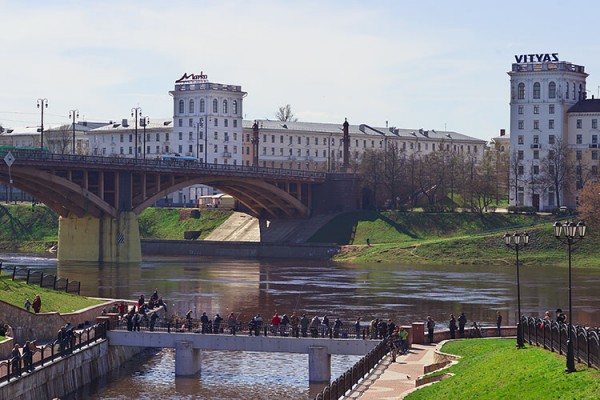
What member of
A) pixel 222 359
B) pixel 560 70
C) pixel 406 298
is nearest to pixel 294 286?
pixel 406 298

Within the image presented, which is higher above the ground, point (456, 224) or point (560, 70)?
point (560, 70)

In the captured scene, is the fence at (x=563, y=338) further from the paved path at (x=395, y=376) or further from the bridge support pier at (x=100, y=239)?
the bridge support pier at (x=100, y=239)

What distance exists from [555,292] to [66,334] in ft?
175

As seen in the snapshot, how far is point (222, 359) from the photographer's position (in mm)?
59781

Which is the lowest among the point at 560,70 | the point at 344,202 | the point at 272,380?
the point at 272,380

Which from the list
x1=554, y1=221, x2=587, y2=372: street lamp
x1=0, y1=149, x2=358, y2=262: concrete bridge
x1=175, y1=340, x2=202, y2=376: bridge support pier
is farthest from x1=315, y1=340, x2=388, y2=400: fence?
x1=0, y1=149, x2=358, y2=262: concrete bridge

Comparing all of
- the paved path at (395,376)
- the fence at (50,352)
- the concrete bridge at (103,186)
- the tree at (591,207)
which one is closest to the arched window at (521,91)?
the tree at (591,207)

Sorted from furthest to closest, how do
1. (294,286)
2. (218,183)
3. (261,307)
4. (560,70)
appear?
(560,70) < (218,183) < (294,286) < (261,307)

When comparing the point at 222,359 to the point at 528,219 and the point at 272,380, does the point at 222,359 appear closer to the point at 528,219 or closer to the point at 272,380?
the point at 272,380

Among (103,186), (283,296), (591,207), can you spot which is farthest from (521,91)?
(283,296)

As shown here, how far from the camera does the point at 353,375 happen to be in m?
43.8

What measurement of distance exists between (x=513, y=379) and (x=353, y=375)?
Result: 8269mm

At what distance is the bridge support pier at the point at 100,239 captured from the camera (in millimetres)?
131000

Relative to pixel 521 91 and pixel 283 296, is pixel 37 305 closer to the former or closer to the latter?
pixel 283 296
